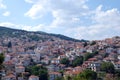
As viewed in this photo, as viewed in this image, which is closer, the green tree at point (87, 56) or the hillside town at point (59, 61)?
the hillside town at point (59, 61)

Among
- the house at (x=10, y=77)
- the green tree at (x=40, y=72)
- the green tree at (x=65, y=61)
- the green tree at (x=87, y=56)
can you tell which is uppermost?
the green tree at (x=87, y=56)

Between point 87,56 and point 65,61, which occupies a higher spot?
point 87,56

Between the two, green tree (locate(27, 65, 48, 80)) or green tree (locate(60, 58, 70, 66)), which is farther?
green tree (locate(60, 58, 70, 66))

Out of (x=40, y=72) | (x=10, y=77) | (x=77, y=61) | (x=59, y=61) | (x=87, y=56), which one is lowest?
(x=10, y=77)

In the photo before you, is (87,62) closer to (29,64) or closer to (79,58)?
(79,58)

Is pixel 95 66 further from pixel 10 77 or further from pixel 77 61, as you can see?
pixel 10 77

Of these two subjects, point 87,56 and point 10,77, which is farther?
point 87,56

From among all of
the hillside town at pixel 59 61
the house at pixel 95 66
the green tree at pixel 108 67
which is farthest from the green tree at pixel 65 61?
the green tree at pixel 108 67

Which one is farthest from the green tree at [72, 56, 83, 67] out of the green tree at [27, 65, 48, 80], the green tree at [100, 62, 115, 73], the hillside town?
the green tree at [100, 62, 115, 73]

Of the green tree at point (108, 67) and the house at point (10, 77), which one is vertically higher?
the green tree at point (108, 67)

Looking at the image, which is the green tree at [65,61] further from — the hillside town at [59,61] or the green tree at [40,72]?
the green tree at [40,72]

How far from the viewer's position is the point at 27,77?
240 feet

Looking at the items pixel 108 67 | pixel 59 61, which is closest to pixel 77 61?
pixel 59 61

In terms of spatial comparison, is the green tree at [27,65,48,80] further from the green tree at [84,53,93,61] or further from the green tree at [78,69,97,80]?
the green tree at [84,53,93,61]
